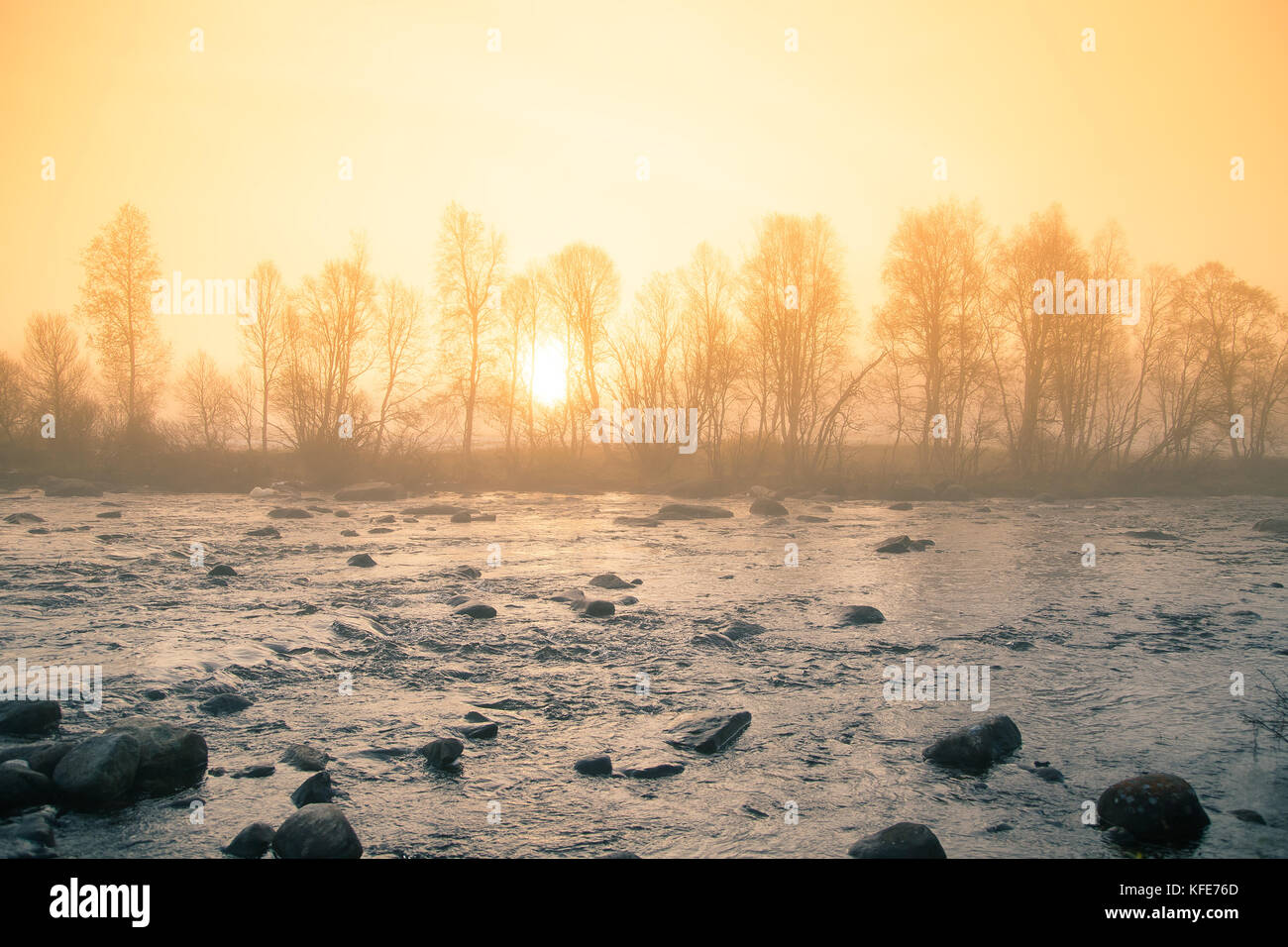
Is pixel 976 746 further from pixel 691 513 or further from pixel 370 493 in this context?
pixel 370 493

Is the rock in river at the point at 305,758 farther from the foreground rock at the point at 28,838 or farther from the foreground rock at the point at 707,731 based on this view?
the foreground rock at the point at 707,731

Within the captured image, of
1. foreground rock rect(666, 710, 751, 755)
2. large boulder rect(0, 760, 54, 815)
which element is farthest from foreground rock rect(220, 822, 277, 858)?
foreground rock rect(666, 710, 751, 755)

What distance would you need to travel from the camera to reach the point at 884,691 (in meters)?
6.91

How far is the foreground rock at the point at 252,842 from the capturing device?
3.88 m

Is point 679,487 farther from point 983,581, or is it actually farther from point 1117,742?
point 1117,742

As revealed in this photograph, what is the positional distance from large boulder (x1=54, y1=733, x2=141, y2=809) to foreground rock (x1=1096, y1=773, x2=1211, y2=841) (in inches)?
A: 222

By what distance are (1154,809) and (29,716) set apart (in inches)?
283

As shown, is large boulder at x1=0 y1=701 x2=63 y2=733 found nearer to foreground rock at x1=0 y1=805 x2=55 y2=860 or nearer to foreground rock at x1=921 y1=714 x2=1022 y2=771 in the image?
foreground rock at x1=0 y1=805 x2=55 y2=860

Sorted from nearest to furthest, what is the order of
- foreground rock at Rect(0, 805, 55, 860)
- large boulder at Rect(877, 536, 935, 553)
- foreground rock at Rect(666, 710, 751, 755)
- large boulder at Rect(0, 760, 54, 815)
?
foreground rock at Rect(0, 805, 55, 860) → large boulder at Rect(0, 760, 54, 815) → foreground rock at Rect(666, 710, 751, 755) → large boulder at Rect(877, 536, 935, 553)

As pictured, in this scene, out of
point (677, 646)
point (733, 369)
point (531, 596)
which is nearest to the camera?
point (677, 646)

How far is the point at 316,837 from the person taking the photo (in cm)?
388

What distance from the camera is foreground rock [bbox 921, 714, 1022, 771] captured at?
17.4 feet
